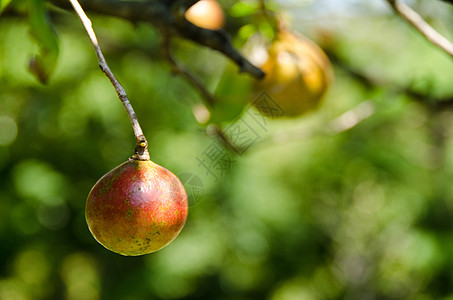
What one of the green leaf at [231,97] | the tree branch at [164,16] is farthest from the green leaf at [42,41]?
the green leaf at [231,97]

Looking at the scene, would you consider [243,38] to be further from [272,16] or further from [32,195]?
[32,195]

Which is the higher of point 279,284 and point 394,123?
point 394,123

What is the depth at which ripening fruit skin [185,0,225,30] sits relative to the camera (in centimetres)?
116

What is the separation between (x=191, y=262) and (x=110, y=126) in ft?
4.24

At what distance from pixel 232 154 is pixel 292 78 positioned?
1.69 feet

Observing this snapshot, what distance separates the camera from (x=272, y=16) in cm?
104

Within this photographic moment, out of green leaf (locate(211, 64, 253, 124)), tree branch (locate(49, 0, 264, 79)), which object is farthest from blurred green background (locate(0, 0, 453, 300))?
tree branch (locate(49, 0, 264, 79))

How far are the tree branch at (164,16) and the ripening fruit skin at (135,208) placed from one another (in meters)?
0.35

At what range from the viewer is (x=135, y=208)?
49 centimetres

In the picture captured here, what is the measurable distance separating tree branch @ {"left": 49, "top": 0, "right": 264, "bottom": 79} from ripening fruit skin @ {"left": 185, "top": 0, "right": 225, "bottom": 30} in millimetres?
281

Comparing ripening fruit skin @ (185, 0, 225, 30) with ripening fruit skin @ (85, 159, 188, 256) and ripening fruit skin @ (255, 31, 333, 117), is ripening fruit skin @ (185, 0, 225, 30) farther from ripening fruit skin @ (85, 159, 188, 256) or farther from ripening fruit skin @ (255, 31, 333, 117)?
ripening fruit skin @ (85, 159, 188, 256)

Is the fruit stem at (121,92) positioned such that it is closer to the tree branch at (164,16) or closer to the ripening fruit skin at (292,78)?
the tree branch at (164,16)

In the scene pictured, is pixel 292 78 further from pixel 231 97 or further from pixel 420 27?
pixel 420 27

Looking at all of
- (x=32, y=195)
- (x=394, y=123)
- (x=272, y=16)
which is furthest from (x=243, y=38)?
(x=32, y=195)
